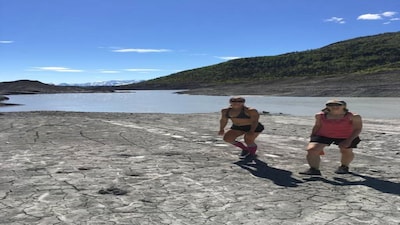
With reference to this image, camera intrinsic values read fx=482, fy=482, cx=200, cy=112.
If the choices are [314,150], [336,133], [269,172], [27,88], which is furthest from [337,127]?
[27,88]

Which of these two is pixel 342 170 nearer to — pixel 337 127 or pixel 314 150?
pixel 314 150

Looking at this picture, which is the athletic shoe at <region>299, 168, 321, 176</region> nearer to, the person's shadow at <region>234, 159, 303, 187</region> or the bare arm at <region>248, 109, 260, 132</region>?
the person's shadow at <region>234, 159, 303, 187</region>

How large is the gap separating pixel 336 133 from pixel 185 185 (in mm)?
2395

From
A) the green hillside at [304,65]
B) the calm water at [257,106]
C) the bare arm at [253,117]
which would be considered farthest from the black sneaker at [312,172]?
the green hillside at [304,65]

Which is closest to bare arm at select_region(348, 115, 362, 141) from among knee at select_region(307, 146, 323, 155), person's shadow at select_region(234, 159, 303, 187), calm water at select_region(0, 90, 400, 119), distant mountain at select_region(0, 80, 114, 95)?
knee at select_region(307, 146, 323, 155)

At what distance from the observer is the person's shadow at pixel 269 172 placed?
633cm

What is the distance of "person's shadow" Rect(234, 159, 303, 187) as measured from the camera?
6328 millimetres

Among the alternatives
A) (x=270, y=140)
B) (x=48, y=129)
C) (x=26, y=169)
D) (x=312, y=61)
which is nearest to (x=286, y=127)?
(x=270, y=140)

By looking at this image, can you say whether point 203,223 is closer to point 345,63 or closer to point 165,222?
point 165,222

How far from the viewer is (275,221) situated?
15.1 feet

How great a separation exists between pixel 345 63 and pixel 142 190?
7377 cm

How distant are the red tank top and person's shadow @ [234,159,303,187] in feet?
2.65

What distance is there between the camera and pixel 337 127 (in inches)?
271

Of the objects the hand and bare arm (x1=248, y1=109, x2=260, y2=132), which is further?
bare arm (x1=248, y1=109, x2=260, y2=132)
